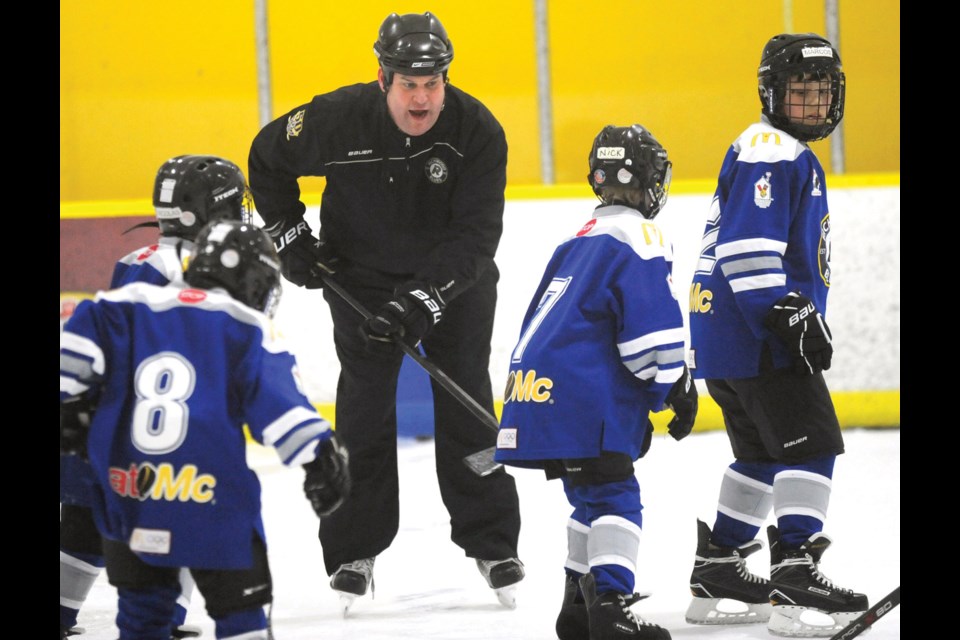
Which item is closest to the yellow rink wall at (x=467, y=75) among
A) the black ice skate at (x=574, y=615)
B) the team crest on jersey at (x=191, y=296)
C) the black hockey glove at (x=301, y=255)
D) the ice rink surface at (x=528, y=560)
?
the ice rink surface at (x=528, y=560)

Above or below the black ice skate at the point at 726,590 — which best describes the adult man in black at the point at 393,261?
above

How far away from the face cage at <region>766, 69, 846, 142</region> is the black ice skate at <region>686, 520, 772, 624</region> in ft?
Answer: 3.07

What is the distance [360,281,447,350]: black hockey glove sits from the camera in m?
3.21

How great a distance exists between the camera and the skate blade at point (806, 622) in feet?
9.50

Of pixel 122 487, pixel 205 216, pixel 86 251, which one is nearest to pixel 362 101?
pixel 205 216

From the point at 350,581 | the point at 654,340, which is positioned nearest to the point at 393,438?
the point at 350,581

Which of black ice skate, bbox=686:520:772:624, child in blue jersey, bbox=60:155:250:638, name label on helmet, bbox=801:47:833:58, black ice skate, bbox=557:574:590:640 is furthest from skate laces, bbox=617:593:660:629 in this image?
name label on helmet, bbox=801:47:833:58

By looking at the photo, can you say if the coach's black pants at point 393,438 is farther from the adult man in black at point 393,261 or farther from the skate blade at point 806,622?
the skate blade at point 806,622

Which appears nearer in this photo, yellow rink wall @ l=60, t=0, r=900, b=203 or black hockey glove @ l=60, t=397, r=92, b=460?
black hockey glove @ l=60, t=397, r=92, b=460

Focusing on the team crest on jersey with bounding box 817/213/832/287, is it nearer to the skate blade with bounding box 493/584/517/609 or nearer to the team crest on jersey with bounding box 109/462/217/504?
the skate blade with bounding box 493/584/517/609

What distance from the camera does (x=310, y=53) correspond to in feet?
22.0

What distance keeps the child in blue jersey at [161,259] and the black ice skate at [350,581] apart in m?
A: 0.56
